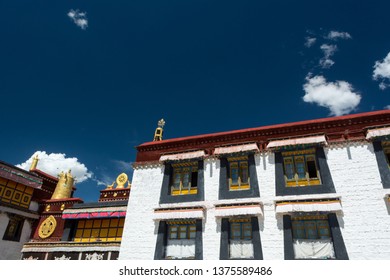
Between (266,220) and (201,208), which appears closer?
(266,220)

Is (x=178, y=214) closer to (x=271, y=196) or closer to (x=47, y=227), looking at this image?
(x=271, y=196)

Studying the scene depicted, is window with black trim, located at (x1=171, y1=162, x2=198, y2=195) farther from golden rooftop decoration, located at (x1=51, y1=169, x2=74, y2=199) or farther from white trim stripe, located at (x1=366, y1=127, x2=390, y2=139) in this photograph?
golden rooftop decoration, located at (x1=51, y1=169, x2=74, y2=199)

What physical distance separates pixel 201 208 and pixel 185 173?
2.42m

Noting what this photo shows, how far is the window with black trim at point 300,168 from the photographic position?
40.6ft

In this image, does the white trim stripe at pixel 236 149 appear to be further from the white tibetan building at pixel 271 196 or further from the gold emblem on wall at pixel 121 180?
the gold emblem on wall at pixel 121 180

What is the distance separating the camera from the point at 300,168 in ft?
41.8

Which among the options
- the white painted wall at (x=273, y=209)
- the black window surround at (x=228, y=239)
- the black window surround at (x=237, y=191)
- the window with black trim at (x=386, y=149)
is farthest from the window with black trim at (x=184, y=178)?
the window with black trim at (x=386, y=149)

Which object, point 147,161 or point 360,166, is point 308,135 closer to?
point 360,166

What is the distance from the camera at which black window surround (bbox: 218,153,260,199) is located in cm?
1285

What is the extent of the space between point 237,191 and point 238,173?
0.96 meters

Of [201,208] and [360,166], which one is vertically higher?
[360,166]

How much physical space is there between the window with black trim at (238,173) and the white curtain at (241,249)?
2.39 metres
